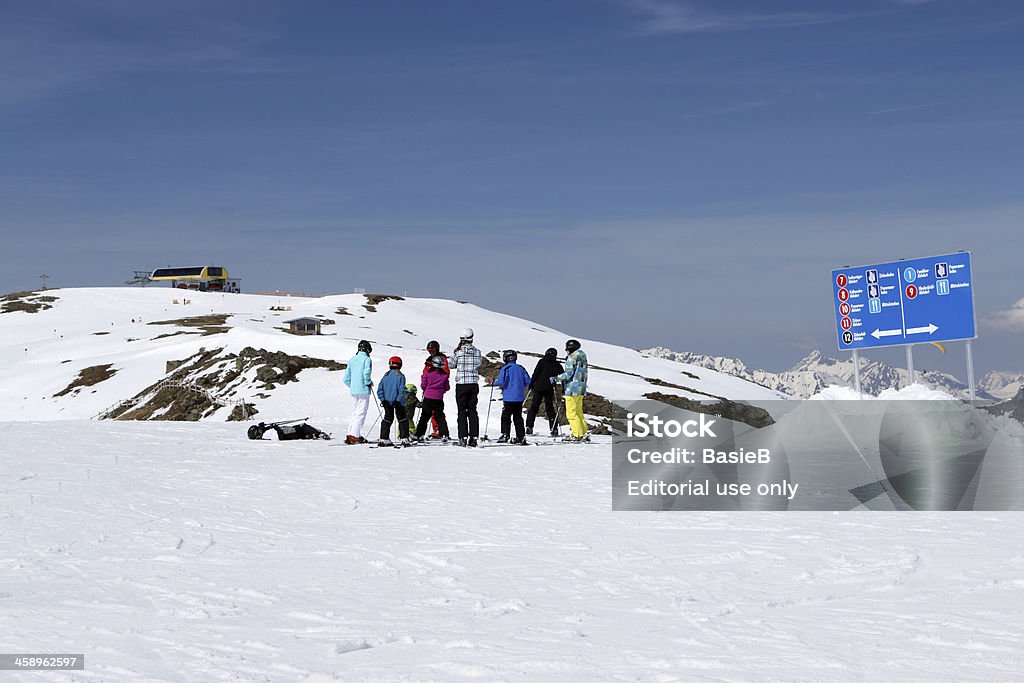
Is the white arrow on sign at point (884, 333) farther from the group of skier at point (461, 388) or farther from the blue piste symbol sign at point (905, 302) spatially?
the group of skier at point (461, 388)

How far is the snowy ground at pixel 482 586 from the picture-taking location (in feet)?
17.9

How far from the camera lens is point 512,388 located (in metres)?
18.8

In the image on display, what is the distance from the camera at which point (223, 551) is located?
8.49 metres

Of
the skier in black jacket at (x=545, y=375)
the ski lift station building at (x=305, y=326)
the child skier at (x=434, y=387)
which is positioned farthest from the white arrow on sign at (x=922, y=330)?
the ski lift station building at (x=305, y=326)

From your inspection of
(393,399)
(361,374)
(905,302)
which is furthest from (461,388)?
(905,302)

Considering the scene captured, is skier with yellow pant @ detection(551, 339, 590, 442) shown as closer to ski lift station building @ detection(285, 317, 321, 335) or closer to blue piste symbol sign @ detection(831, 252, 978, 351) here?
blue piste symbol sign @ detection(831, 252, 978, 351)

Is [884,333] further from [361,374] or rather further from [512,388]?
[361,374]

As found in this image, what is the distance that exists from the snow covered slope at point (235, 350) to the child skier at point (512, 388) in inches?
381

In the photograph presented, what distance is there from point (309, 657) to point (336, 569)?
2.37m

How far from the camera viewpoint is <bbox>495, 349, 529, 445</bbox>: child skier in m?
18.6

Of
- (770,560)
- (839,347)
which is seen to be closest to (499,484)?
(770,560)

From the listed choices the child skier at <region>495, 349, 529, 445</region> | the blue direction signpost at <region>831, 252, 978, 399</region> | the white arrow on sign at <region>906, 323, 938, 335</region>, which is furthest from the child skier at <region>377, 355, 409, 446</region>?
the white arrow on sign at <region>906, 323, 938, 335</region>

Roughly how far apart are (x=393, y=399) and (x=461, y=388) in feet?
4.30

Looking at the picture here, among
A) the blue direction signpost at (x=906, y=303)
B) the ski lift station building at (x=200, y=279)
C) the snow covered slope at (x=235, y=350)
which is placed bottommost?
the blue direction signpost at (x=906, y=303)
